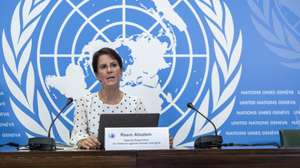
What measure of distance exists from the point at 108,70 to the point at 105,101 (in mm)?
237

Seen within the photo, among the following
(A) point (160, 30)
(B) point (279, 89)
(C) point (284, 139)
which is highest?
(A) point (160, 30)

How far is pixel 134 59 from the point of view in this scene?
4.16 m

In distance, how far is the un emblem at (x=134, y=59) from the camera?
4133 mm

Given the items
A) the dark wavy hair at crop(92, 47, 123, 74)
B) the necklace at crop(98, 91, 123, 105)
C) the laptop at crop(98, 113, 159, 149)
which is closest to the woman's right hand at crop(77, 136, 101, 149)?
the laptop at crop(98, 113, 159, 149)

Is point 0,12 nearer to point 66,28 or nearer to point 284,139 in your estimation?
point 66,28

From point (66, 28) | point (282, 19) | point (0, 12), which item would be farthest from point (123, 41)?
point (282, 19)

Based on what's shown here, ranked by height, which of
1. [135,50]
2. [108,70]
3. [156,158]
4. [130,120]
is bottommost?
[156,158]

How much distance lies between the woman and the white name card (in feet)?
3.18

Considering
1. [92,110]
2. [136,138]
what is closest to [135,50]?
[92,110]

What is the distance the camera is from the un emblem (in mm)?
4133

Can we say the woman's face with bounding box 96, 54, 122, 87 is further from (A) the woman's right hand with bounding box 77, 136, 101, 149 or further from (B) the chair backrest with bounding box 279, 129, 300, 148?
(B) the chair backrest with bounding box 279, 129, 300, 148

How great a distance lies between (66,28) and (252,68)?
1668 mm

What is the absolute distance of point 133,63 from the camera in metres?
4.16

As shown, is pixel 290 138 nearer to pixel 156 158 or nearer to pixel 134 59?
pixel 134 59
